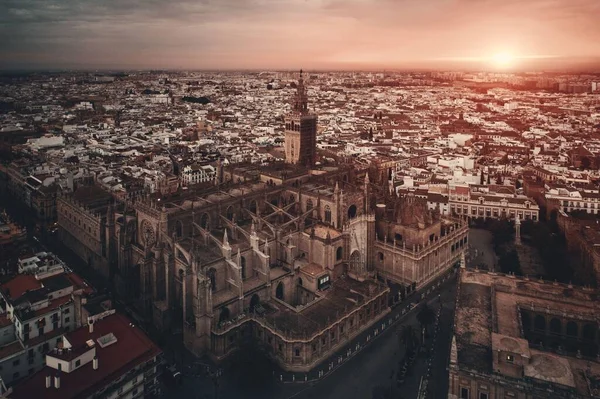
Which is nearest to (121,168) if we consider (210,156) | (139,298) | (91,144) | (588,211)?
(210,156)

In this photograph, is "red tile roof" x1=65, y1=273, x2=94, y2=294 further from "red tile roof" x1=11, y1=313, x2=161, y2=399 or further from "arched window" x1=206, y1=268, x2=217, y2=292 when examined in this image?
"arched window" x1=206, y1=268, x2=217, y2=292

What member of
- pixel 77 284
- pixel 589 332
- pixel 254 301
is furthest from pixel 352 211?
pixel 77 284

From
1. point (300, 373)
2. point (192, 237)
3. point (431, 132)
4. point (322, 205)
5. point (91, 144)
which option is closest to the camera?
point (300, 373)

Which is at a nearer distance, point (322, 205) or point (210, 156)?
point (322, 205)

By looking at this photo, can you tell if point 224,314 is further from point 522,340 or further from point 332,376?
point 522,340

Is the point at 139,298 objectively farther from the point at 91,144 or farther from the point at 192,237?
the point at 91,144

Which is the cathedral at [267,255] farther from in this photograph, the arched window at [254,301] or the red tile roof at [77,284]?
the red tile roof at [77,284]
